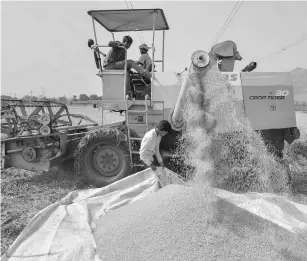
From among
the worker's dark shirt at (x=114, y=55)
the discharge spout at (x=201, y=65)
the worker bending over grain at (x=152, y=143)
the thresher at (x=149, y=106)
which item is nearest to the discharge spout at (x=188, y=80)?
the discharge spout at (x=201, y=65)

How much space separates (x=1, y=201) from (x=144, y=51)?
12.7 ft

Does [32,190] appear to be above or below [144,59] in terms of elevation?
below

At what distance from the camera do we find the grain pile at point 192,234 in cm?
285

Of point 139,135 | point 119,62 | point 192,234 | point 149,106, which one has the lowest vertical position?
point 192,234

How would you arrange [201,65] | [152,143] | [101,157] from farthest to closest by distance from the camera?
[101,157] < [152,143] < [201,65]

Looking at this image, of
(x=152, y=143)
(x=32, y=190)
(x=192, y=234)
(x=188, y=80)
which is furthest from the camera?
(x=32, y=190)

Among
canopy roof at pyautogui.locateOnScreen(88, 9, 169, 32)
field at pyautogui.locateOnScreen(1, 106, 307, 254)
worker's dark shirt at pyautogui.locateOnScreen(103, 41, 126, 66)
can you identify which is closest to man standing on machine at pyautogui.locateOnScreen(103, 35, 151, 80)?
worker's dark shirt at pyautogui.locateOnScreen(103, 41, 126, 66)

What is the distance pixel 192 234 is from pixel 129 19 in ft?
13.8

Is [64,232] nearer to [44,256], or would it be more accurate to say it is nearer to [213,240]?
[44,256]

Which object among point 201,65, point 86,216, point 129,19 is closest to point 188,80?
point 201,65

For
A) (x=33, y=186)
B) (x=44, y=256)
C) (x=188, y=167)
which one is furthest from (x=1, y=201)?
(x=188, y=167)

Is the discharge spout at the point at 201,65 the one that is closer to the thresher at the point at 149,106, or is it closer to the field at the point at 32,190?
the thresher at the point at 149,106

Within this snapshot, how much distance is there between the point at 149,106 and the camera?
5438 millimetres

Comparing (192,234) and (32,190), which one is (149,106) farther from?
(192,234)
